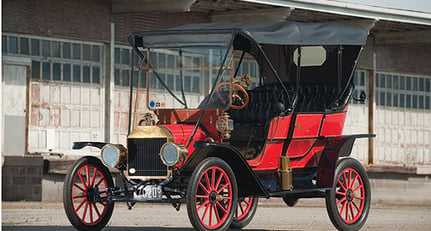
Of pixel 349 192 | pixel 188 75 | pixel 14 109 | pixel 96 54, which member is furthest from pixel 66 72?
pixel 349 192

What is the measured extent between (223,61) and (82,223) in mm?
2264

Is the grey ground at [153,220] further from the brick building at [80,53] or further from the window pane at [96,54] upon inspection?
the window pane at [96,54]

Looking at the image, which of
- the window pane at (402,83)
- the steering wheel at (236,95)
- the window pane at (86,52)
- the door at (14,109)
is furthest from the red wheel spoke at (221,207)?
the window pane at (402,83)

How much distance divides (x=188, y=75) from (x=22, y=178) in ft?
21.9

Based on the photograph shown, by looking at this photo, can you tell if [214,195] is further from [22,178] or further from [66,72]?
[66,72]

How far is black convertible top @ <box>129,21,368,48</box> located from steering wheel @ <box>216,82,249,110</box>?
1.68 feet

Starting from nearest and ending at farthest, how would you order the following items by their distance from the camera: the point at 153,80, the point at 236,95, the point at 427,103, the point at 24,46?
the point at 236,95
the point at 153,80
the point at 24,46
the point at 427,103

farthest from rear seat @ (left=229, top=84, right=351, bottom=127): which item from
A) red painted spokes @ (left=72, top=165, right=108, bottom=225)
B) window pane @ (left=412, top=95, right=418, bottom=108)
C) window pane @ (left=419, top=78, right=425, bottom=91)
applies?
window pane @ (left=419, top=78, right=425, bottom=91)

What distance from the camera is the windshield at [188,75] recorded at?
10797 mm

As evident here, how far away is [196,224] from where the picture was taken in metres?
9.45

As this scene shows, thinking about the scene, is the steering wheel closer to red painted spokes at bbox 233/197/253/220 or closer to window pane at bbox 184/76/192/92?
window pane at bbox 184/76/192/92

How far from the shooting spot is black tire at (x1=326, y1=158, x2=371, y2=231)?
37.2ft

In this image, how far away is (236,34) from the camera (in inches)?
418

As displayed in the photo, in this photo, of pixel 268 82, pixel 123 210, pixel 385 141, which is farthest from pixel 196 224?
pixel 385 141
